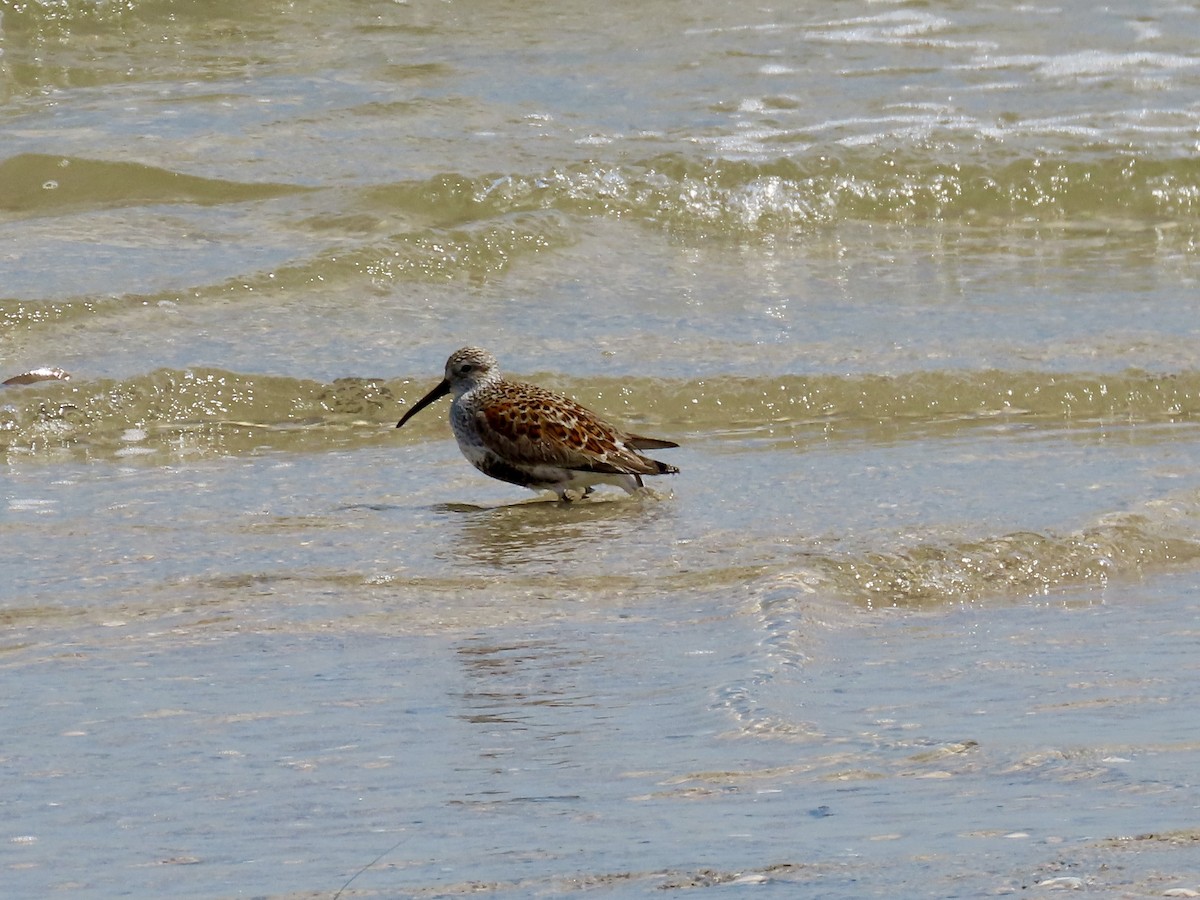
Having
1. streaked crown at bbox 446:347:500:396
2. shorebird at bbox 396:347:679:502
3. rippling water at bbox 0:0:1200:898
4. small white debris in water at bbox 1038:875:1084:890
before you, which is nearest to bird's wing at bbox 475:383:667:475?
shorebird at bbox 396:347:679:502

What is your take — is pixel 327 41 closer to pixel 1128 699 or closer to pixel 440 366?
pixel 440 366

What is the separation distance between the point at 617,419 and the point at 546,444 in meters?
1.59

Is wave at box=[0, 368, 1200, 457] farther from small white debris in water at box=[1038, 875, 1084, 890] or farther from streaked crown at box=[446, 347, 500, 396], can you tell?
small white debris in water at box=[1038, 875, 1084, 890]

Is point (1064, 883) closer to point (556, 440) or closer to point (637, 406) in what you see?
point (556, 440)

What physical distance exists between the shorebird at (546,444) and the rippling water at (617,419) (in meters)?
0.16

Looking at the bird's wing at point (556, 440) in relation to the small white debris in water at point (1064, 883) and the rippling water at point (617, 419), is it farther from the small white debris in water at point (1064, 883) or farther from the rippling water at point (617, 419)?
the small white debris in water at point (1064, 883)

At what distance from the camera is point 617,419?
832cm

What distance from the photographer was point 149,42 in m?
14.1

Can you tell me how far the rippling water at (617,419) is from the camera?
3418 mm

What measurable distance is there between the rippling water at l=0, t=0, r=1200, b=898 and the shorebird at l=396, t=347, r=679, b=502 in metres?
0.16

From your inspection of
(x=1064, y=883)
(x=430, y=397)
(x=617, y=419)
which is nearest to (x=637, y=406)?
(x=617, y=419)

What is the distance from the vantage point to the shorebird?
6754 mm

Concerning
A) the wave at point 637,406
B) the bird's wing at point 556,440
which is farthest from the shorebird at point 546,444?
the wave at point 637,406

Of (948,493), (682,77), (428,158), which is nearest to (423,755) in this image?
(948,493)
